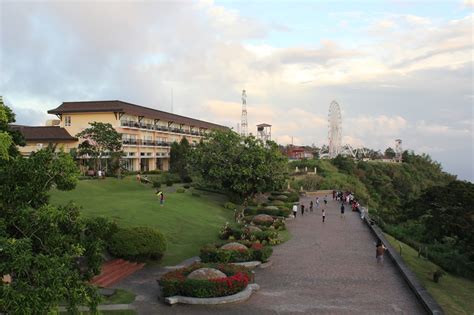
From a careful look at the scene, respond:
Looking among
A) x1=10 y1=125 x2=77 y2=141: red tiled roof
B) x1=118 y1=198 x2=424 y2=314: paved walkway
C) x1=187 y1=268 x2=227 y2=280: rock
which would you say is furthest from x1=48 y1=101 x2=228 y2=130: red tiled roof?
x1=187 y1=268 x2=227 y2=280: rock

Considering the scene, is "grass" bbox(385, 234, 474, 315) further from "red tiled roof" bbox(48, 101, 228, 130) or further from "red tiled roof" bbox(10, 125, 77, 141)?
"red tiled roof" bbox(10, 125, 77, 141)

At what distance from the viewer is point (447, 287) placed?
70.6 ft

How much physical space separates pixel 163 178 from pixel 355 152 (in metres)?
90.0

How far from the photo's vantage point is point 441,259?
2758cm

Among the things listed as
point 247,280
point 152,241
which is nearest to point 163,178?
point 152,241

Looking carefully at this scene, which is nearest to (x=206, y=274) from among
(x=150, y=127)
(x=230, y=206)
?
(x=230, y=206)

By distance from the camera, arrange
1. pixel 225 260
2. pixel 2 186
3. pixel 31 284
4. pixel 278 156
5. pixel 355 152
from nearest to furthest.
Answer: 1. pixel 31 284
2. pixel 2 186
3. pixel 225 260
4. pixel 278 156
5. pixel 355 152

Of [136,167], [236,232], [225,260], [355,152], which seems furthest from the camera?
[355,152]

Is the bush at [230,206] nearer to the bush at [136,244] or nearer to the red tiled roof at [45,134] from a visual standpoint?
the bush at [136,244]

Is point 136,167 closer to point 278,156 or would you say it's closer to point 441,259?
point 278,156

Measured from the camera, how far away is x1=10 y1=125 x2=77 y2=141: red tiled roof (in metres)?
53.0

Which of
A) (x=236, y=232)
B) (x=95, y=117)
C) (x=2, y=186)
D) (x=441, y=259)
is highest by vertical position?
(x=95, y=117)

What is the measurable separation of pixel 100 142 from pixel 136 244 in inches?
1115

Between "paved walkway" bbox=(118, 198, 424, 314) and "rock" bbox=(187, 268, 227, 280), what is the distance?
1.26 m
